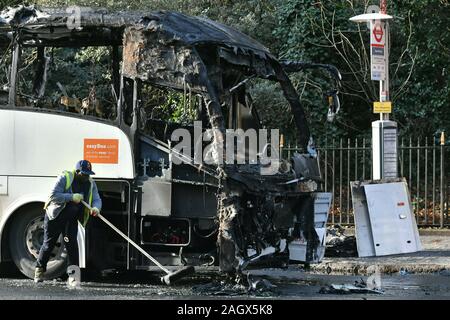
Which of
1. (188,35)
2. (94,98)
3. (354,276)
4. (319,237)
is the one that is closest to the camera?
(188,35)

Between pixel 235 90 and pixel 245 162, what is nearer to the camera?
pixel 245 162

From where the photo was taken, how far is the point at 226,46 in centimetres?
1052

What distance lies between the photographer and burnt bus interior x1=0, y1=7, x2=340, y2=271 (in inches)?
396

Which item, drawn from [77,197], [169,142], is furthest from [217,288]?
[77,197]

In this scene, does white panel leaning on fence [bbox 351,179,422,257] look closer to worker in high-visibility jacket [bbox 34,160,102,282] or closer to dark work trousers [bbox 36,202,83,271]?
worker in high-visibility jacket [bbox 34,160,102,282]

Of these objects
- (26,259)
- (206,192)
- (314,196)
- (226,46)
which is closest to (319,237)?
(314,196)

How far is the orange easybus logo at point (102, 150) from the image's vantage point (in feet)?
34.8

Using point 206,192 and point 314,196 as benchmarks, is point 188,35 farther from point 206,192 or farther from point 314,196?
point 314,196

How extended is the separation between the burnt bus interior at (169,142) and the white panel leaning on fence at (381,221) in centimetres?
197

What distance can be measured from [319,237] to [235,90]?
7.46 feet

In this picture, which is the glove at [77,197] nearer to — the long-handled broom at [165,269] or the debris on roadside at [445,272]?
the long-handled broom at [165,269]

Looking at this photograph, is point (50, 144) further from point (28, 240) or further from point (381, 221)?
point (381, 221)

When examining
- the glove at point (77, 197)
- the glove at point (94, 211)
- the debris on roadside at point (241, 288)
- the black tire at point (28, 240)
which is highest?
the glove at point (77, 197)

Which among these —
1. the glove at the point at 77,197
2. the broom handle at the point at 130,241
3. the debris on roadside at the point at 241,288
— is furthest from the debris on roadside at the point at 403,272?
the glove at the point at 77,197
